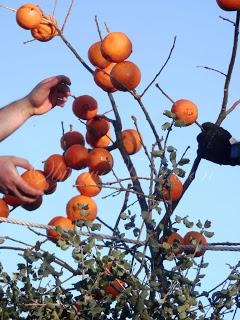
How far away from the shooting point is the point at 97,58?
2602 mm

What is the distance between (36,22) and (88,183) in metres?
0.66

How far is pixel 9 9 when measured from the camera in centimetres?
279

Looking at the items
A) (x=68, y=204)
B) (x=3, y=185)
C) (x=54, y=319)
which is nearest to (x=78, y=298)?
(x=54, y=319)

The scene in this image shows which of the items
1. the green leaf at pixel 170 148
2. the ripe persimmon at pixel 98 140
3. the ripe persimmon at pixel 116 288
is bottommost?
the ripe persimmon at pixel 116 288

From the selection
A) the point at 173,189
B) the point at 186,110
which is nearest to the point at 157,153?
the point at 173,189

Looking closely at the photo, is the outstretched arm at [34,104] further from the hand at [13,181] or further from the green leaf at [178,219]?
the green leaf at [178,219]

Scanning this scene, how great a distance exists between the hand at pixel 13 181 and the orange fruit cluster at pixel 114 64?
1.90ft

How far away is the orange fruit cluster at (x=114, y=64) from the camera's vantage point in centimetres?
249

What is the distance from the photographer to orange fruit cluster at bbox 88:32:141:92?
2486mm

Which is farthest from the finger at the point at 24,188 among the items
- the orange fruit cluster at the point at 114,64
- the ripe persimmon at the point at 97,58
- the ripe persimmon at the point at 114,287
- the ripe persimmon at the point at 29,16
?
the ripe persimmon at the point at 29,16

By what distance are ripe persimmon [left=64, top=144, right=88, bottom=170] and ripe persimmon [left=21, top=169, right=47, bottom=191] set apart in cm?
12

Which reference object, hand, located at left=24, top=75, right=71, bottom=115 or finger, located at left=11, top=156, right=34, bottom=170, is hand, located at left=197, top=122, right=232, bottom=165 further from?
finger, located at left=11, top=156, right=34, bottom=170

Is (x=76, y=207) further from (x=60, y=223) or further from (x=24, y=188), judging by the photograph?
(x=24, y=188)

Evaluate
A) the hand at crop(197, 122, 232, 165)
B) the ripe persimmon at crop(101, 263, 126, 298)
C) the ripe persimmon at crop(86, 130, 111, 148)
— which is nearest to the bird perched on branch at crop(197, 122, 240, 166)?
the hand at crop(197, 122, 232, 165)
